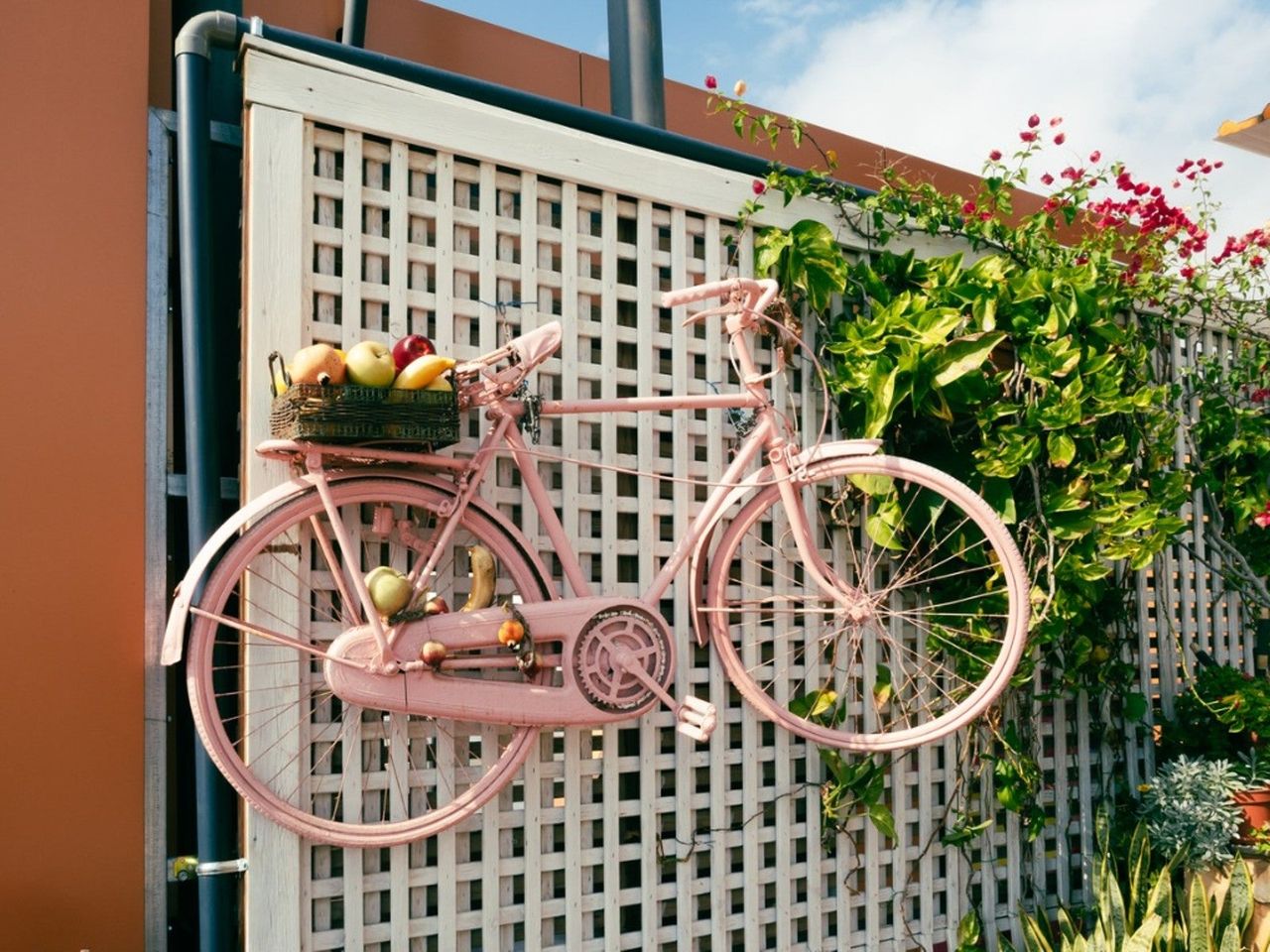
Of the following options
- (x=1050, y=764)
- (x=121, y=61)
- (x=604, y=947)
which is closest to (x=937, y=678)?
(x=1050, y=764)

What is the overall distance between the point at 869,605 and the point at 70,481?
1797mm

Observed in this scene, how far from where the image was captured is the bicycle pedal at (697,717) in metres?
2.32

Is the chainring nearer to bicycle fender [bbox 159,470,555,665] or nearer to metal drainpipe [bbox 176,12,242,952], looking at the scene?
bicycle fender [bbox 159,470,555,665]

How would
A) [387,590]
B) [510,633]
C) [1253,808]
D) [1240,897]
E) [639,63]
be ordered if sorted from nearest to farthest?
[387,590]
[510,633]
[1240,897]
[1253,808]
[639,63]

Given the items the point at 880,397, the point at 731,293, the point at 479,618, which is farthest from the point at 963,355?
the point at 479,618

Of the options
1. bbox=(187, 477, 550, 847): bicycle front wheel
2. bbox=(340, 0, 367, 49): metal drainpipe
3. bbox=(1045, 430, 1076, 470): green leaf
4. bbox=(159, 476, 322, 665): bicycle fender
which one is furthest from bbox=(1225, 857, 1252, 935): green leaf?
bbox=(340, 0, 367, 49): metal drainpipe

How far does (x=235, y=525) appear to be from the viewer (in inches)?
77.5

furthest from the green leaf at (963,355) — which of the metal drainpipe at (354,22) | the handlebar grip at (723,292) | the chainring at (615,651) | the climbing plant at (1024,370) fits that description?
the metal drainpipe at (354,22)

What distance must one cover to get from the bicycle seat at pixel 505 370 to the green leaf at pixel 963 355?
3.51 feet

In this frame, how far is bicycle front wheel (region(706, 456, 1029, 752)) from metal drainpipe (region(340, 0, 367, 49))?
1576mm

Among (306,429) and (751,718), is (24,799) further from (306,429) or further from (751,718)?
(751,718)

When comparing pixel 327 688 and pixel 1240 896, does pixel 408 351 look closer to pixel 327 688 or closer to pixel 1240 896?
pixel 327 688

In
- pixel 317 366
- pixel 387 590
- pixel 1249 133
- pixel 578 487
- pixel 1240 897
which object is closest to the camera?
pixel 317 366

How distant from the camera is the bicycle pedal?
91.4 inches
